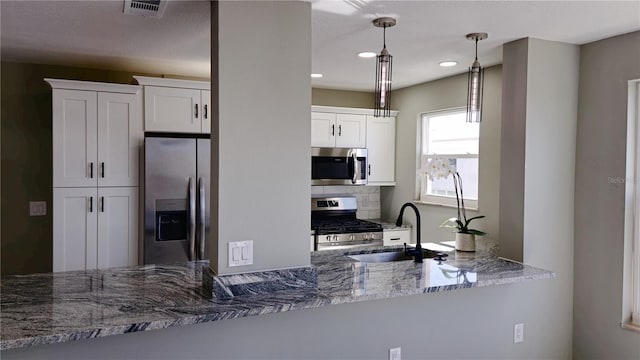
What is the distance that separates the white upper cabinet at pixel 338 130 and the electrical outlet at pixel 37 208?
2486 mm

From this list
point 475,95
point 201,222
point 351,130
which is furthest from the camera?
point 351,130

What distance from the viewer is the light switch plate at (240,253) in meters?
2.13

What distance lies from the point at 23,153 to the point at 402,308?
331 centimetres

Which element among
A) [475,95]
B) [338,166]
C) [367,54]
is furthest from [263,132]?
[338,166]

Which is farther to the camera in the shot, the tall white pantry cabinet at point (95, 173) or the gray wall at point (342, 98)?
the gray wall at point (342, 98)

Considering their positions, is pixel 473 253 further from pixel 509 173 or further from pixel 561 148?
pixel 561 148

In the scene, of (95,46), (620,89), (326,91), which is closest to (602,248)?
(620,89)

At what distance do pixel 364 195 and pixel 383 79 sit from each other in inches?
119

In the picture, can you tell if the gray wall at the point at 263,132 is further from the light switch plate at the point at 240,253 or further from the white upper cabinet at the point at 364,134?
the white upper cabinet at the point at 364,134

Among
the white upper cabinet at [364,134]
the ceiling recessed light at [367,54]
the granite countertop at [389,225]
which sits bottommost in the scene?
the granite countertop at [389,225]

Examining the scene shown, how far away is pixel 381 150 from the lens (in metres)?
5.07

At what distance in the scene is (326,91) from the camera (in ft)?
16.5

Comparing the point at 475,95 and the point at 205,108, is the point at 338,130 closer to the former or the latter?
Answer: the point at 205,108

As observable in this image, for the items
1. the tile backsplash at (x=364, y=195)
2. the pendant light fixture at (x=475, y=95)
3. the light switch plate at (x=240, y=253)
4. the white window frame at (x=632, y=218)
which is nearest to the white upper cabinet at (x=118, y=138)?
the light switch plate at (x=240, y=253)
